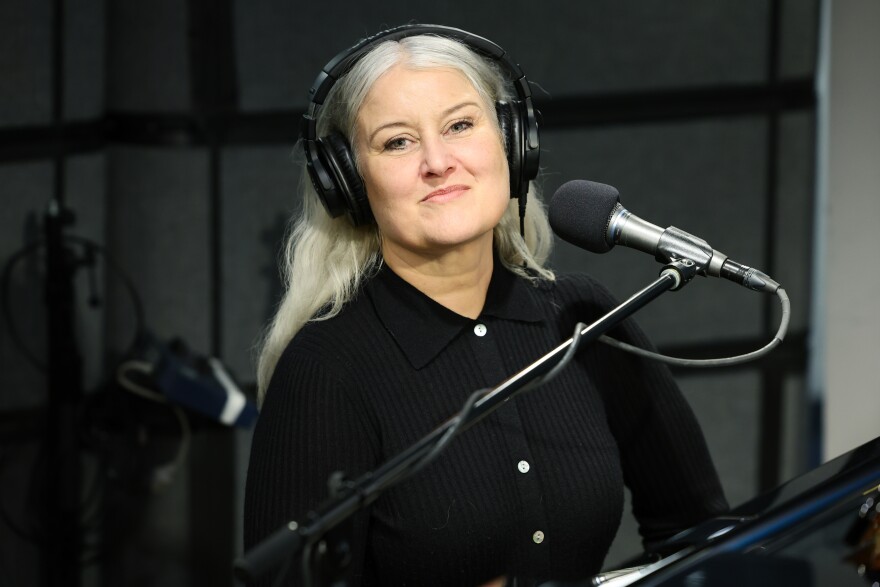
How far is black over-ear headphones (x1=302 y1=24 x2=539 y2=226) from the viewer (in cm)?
140

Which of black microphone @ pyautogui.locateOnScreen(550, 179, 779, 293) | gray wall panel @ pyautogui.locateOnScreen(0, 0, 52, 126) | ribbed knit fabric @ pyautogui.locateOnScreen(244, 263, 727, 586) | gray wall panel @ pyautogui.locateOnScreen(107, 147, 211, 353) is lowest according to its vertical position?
ribbed knit fabric @ pyautogui.locateOnScreen(244, 263, 727, 586)

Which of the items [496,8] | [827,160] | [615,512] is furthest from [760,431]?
[615,512]

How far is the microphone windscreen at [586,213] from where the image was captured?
47.7 inches

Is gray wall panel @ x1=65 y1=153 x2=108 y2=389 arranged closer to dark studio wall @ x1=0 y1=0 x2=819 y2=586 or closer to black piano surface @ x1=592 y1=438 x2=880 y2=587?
dark studio wall @ x1=0 y1=0 x2=819 y2=586

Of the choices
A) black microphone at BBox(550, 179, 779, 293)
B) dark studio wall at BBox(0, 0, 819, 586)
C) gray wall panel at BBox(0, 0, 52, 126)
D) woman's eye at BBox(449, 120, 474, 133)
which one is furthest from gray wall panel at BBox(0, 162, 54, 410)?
black microphone at BBox(550, 179, 779, 293)

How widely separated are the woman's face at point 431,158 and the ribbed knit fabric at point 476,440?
14 centimetres

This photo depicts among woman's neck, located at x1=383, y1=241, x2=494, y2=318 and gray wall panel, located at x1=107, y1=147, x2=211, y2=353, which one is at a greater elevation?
gray wall panel, located at x1=107, y1=147, x2=211, y2=353

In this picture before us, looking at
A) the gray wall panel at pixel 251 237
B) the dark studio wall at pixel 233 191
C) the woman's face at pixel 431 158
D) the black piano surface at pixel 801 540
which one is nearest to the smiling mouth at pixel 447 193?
the woman's face at pixel 431 158

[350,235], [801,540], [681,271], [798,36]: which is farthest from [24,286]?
[798,36]

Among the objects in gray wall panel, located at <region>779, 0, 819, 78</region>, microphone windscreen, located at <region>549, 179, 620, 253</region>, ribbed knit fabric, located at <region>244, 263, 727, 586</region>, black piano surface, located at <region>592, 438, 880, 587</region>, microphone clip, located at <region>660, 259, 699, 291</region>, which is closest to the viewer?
black piano surface, located at <region>592, 438, 880, 587</region>

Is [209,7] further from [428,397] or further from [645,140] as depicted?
[428,397]

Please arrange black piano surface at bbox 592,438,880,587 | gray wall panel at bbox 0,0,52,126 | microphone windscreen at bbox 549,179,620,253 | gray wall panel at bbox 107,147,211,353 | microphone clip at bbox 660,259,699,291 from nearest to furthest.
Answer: black piano surface at bbox 592,438,880,587
microphone clip at bbox 660,259,699,291
microphone windscreen at bbox 549,179,620,253
gray wall panel at bbox 0,0,52,126
gray wall panel at bbox 107,147,211,353

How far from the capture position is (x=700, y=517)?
1575 millimetres

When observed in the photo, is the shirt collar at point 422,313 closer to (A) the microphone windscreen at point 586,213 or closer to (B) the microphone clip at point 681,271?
(A) the microphone windscreen at point 586,213
